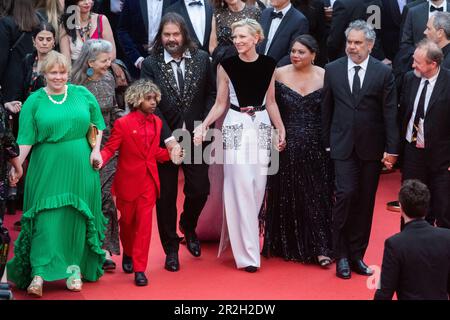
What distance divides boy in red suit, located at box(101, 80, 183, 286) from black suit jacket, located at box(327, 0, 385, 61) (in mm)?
2820

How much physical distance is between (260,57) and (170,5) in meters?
1.98

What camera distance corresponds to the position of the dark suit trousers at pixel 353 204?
24.7 feet

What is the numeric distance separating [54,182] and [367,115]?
239 cm

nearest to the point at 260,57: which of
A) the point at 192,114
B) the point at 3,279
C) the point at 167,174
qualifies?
the point at 192,114

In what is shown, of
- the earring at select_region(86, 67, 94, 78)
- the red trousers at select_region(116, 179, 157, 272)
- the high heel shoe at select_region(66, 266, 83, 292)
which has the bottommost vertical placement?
the high heel shoe at select_region(66, 266, 83, 292)

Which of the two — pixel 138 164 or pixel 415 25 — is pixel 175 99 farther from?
pixel 415 25

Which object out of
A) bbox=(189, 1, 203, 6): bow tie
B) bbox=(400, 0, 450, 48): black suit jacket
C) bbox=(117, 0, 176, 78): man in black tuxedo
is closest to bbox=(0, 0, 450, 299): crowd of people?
bbox=(189, 1, 203, 6): bow tie

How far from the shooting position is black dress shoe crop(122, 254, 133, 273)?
757 cm

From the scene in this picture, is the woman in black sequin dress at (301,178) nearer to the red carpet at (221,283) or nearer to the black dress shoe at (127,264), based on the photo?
the red carpet at (221,283)

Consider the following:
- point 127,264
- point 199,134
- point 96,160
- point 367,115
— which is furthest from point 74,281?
point 367,115

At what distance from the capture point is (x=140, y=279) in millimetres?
7266

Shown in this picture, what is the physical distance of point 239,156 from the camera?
7.75 m

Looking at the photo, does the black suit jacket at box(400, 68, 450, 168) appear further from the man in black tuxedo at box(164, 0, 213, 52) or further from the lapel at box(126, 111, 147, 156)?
the man in black tuxedo at box(164, 0, 213, 52)
